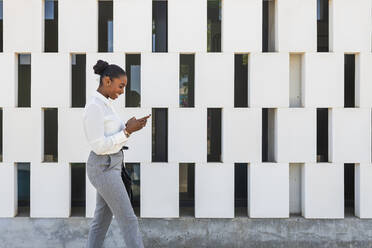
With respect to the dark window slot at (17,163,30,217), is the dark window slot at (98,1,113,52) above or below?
above

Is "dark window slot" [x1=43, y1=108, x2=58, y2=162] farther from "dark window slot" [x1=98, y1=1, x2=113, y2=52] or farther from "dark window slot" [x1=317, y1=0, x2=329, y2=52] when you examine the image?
"dark window slot" [x1=317, y1=0, x2=329, y2=52]

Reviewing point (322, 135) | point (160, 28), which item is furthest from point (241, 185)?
point (160, 28)

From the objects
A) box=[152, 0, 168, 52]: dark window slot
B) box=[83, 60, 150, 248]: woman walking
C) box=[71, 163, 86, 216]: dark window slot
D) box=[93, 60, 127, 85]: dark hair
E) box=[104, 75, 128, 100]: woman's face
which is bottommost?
box=[71, 163, 86, 216]: dark window slot

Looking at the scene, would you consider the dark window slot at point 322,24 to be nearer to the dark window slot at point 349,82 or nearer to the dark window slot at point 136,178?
the dark window slot at point 349,82

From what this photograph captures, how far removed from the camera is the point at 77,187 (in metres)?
5.34

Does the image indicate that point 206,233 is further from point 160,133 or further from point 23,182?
point 23,182

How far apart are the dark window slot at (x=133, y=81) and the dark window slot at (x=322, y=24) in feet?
7.43

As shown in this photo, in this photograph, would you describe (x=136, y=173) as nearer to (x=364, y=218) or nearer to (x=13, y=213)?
(x=13, y=213)

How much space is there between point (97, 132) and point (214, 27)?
2.40 metres

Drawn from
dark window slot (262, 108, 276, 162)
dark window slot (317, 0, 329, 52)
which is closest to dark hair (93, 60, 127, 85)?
dark window slot (262, 108, 276, 162)

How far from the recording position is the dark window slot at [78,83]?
5.22m

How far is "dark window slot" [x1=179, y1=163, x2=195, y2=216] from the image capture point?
5.27 metres

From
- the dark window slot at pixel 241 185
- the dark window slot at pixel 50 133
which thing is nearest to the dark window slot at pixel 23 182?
the dark window slot at pixel 50 133

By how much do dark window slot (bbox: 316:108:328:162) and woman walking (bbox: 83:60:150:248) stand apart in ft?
8.72
